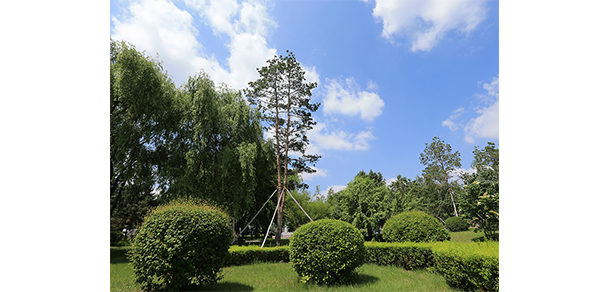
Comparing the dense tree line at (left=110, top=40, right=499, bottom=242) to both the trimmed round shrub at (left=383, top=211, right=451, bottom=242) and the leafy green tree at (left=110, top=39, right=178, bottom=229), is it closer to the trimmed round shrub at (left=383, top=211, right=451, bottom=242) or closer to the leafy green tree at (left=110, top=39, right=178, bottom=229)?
the leafy green tree at (left=110, top=39, right=178, bottom=229)

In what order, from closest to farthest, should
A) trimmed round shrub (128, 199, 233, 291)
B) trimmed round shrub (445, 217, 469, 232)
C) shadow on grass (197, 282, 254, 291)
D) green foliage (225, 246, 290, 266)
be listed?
trimmed round shrub (128, 199, 233, 291) < shadow on grass (197, 282, 254, 291) < green foliage (225, 246, 290, 266) < trimmed round shrub (445, 217, 469, 232)

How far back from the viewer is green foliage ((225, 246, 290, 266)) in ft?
33.6

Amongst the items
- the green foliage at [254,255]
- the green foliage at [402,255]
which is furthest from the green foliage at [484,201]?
the green foliage at [254,255]

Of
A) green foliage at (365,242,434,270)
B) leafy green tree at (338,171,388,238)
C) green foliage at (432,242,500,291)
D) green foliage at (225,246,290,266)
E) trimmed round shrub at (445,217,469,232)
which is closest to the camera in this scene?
A: green foliage at (432,242,500,291)

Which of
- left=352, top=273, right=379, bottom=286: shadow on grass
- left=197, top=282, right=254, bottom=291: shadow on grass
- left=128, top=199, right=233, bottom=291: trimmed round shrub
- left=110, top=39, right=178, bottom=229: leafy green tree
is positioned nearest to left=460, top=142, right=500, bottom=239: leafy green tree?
left=352, top=273, right=379, bottom=286: shadow on grass

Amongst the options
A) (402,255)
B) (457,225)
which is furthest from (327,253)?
(457,225)

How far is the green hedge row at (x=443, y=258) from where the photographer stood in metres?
4.55

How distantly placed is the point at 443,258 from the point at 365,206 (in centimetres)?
971

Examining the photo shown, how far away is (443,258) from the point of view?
611cm

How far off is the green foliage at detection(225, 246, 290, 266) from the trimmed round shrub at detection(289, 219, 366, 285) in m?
4.46

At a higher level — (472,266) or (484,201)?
(484,201)

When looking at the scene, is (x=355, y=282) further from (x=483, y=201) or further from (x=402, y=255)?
(x=483, y=201)
